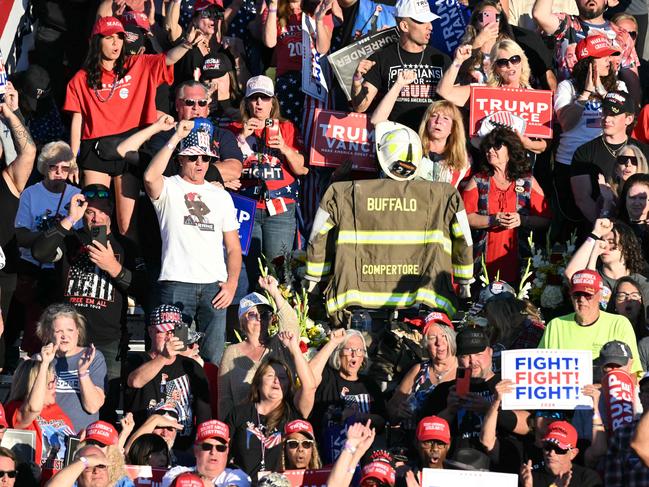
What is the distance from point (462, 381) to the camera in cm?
1297

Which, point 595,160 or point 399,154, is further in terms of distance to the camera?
point 595,160

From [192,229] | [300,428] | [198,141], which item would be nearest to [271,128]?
[198,141]

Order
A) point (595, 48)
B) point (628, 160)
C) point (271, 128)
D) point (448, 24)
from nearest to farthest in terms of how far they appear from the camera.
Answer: point (628, 160), point (271, 128), point (595, 48), point (448, 24)

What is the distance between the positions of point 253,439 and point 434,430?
1401mm

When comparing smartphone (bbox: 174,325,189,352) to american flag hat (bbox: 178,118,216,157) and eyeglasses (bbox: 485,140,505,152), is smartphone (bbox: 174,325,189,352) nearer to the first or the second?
american flag hat (bbox: 178,118,216,157)

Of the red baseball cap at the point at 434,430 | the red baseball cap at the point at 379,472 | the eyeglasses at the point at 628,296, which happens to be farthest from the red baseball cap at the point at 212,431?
the eyeglasses at the point at 628,296

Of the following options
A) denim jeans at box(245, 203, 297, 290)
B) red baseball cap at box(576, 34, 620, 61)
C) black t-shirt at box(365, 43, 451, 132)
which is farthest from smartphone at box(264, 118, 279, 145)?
red baseball cap at box(576, 34, 620, 61)

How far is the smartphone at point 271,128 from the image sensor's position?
614 inches

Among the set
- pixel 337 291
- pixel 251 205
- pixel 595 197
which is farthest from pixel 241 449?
pixel 595 197

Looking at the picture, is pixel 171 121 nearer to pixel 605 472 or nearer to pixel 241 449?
pixel 241 449

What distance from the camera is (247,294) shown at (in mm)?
14844

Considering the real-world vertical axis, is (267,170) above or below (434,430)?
above

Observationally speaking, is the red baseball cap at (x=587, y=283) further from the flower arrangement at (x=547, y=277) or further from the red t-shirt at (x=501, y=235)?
the red t-shirt at (x=501, y=235)

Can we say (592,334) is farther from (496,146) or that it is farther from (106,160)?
(106,160)
